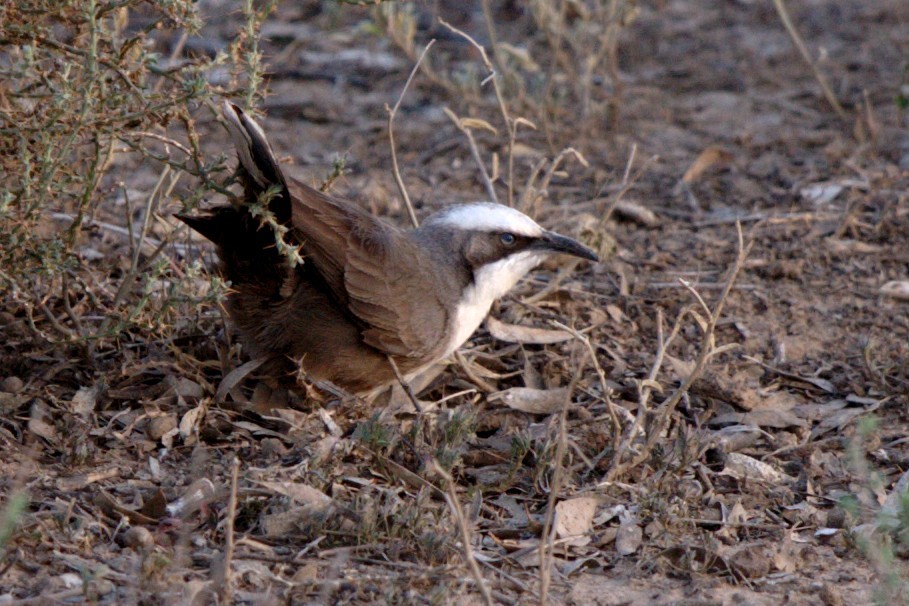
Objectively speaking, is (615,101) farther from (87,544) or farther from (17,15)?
(87,544)

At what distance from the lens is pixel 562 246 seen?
18.2ft

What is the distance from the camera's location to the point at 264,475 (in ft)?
14.2

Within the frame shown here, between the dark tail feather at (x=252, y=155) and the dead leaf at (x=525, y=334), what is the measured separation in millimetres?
1486

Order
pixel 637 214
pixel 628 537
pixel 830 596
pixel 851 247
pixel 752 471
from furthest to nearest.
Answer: pixel 637 214 < pixel 851 247 < pixel 752 471 < pixel 628 537 < pixel 830 596

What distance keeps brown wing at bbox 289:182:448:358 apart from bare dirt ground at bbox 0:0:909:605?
35cm

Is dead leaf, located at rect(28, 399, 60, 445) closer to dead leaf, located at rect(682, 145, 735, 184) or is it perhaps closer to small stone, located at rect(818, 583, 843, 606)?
small stone, located at rect(818, 583, 843, 606)

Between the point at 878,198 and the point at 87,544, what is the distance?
524cm

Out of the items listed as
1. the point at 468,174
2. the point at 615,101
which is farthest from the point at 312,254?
the point at 615,101

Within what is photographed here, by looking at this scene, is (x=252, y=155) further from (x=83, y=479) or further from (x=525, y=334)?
(x=525, y=334)

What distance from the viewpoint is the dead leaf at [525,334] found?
5832mm

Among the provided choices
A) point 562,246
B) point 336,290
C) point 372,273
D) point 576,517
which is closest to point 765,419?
point 562,246

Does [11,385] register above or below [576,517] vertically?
above

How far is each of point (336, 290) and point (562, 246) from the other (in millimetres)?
1140

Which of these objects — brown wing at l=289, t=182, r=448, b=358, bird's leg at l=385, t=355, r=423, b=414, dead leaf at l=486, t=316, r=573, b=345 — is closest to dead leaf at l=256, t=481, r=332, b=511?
bird's leg at l=385, t=355, r=423, b=414
